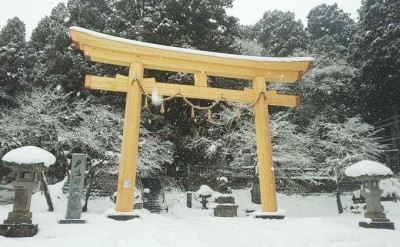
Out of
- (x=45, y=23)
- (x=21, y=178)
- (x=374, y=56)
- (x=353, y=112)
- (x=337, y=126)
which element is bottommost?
(x=21, y=178)

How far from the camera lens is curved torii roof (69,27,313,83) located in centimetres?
934

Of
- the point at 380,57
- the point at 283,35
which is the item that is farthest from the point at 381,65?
the point at 283,35

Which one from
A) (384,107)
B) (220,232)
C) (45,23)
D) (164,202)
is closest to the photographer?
(220,232)

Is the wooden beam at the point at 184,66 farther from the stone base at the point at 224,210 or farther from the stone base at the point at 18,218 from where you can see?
the stone base at the point at 224,210

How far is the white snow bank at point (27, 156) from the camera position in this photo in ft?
25.2

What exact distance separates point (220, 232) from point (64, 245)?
348 centimetres

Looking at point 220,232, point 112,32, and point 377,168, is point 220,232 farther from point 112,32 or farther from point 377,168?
point 112,32

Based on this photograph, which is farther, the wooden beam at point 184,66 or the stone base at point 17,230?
the wooden beam at point 184,66

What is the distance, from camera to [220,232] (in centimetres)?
741

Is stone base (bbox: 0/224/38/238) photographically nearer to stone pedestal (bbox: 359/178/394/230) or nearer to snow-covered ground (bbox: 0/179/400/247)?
snow-covered ground (bbox: 0/179/400/247)

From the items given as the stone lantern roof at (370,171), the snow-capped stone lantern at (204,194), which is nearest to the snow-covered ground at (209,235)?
the stone lantern roof at (370,171)

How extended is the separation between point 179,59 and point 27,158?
17.7 feet

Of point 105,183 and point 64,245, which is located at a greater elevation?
point 105,183

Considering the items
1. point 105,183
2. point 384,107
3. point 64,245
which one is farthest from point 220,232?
point 384,107
